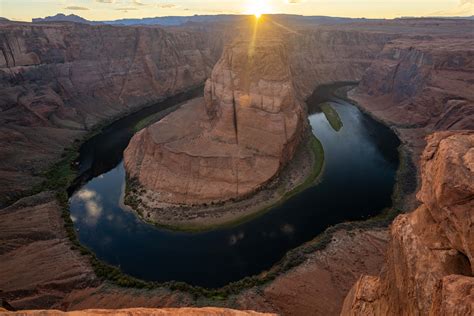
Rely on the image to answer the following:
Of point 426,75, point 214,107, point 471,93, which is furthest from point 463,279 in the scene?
point 426,75

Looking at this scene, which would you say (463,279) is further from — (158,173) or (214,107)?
(214,107)

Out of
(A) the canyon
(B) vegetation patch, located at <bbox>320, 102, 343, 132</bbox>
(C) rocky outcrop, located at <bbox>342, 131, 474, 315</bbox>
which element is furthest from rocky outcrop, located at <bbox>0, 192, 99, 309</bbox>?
(B) vegetation patch, located at <bbox>320, 102, 343, 132</bbox>

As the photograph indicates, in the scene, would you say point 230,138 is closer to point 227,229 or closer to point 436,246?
point 227,229

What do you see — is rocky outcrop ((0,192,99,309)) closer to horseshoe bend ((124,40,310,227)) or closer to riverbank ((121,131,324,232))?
riverbank ((121,131,324,232))

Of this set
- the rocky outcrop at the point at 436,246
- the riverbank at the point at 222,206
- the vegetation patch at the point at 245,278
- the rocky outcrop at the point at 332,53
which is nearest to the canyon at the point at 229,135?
the rocky outcrop at the point at 436,246

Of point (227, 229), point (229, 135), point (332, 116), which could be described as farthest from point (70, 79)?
point (227, 229)

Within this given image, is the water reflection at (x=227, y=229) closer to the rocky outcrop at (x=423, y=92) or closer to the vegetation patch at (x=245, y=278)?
the vegetation patch at (x=245, y=278)
